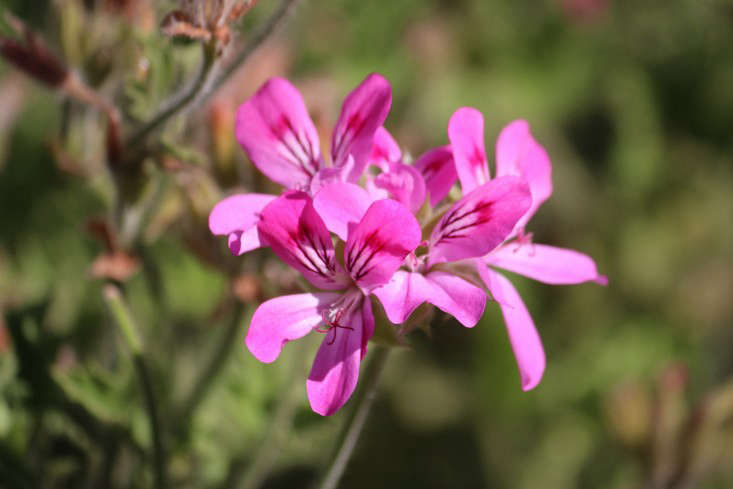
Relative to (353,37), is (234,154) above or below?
below

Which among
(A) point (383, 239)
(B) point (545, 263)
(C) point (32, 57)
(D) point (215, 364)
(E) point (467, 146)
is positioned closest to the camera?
(A) point (383, 239)

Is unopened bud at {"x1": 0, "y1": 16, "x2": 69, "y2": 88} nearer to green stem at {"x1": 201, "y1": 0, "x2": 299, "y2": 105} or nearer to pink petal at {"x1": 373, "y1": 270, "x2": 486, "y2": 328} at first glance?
green stem at {"x1": 201, "y1": 0, "x2": 299, "y2": 105}

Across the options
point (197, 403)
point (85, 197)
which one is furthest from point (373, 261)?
point (85, 197)

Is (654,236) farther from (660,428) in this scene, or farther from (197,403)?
(197,403)

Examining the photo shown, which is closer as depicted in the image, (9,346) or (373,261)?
(373,261)

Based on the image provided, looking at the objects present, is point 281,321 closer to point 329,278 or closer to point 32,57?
point 329,278

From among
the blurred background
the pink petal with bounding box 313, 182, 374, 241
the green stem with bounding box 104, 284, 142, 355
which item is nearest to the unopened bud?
the blurred background

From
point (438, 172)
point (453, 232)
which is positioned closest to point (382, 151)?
point (438, 172)
